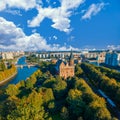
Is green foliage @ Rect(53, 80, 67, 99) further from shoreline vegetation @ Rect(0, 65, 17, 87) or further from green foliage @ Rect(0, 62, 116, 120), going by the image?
shoreline vegetation @ Rect(0, 65, 17, 87)

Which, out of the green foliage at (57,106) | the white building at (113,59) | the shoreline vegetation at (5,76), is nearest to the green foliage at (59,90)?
the green foliage at (57,106)

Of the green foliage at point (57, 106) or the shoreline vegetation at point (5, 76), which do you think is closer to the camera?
the green foliage at point (57, 106)

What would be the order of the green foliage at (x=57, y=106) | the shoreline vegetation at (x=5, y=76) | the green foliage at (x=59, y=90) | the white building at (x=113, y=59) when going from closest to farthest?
1. the green foliage at (x=57, y=106)
2. the green foliage at (x=59, y=90)
3. the shoreline vegetation at (x=5, y=76)
4. the white building at (x=113, y=59)

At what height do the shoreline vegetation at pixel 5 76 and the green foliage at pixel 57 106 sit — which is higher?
the green foliage at pixel 57 106

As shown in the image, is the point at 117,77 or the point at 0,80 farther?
the point at 0,80

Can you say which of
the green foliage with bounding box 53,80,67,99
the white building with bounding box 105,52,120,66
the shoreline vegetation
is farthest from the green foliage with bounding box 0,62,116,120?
the white building with bounding box 105,52,120,66

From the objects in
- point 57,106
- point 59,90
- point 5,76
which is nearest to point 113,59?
point 5,76

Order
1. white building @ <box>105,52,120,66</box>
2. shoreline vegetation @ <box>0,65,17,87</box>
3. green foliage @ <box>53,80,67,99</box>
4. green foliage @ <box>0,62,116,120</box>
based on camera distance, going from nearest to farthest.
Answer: green foliage @ <box>0,62,116,120</box>, green foliage @ <box>53,80,67,99</box>, shoreline vegetation @ <box>0,65,17,87</box>, white building @ <box>105,52,120,66</box>

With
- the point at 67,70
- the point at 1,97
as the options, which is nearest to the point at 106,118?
the point at 1,97

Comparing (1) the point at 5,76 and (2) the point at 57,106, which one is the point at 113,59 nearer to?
(1) the point at 5,76

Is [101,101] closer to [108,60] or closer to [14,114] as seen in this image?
[14,114]

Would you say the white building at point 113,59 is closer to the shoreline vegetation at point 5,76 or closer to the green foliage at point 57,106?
the shoreline vegetation at point 5,76
